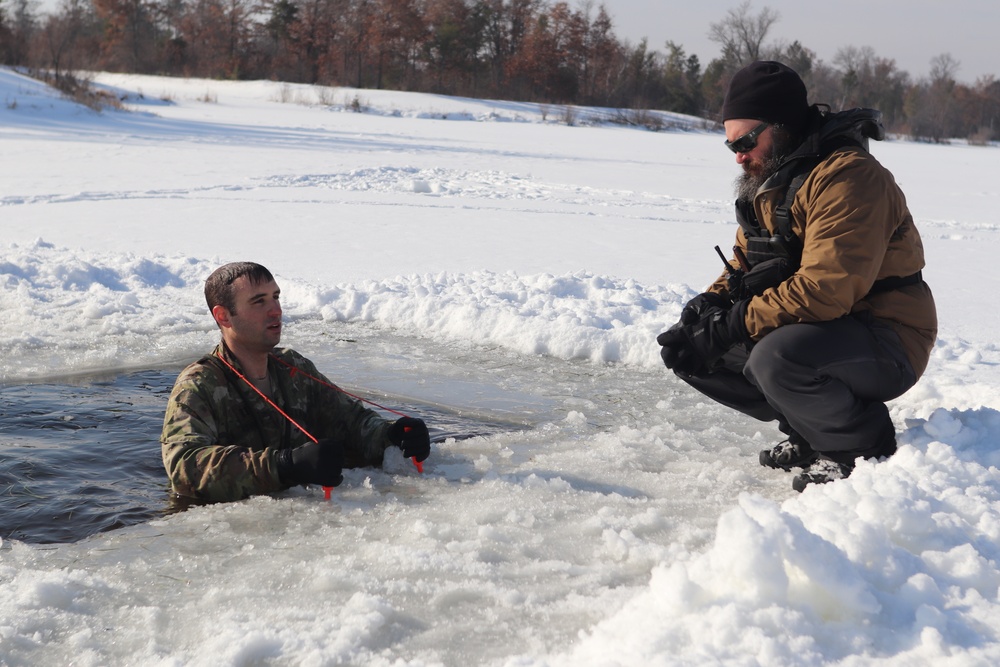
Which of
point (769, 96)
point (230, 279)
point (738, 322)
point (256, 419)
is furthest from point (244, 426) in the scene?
point (769, 96)

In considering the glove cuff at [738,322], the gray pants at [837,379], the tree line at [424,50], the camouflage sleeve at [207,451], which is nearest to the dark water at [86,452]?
the camouflage sleeve at [207,451]

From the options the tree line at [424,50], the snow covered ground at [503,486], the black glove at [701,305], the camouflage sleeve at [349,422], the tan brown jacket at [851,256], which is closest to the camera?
the snow covered ground at [503,486]

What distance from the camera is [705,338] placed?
10.7ft

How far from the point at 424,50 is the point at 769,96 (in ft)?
158

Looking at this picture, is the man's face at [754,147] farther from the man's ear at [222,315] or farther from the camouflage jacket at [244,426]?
the man's ear at [222,315]

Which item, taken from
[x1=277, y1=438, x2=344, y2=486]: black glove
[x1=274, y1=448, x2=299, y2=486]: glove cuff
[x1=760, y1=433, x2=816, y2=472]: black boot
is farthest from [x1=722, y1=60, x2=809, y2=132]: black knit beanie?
[x1=274, y1=448, x2=299, y2=486]: glove cuff

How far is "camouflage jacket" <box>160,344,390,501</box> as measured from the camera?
3.20 metres

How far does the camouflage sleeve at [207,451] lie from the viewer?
125 inches

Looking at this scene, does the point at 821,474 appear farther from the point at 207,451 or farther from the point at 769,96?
the point at 207,451

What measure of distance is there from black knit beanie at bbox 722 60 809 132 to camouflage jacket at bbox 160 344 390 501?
180 centimetres

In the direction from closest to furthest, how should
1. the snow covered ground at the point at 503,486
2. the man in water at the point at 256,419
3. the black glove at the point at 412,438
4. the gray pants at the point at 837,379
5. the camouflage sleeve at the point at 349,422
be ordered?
the snow covered ground at the point at 503,486, the gray pants at the point at 837,379, the man in water at the point at 256,419, the black glove at the point at 412,438, the camouflage sleeve at the point at 349,422

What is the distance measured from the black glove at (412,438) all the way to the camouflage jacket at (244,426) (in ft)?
0.39

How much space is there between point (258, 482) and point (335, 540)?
0.42 metres

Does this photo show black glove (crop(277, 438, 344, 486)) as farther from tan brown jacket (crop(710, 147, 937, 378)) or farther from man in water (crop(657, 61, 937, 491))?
tan brown jacket (crop(710, 147, 937, 378))
